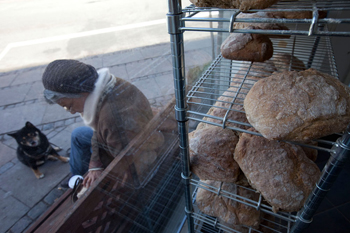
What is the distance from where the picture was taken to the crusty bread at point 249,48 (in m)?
0.81

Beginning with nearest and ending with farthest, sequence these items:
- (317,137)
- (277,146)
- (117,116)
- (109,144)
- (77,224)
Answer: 1. (317,137)
2. (277,146)
3. (77,224)
4. (117,116)
5. (109,144)

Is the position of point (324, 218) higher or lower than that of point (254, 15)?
lower

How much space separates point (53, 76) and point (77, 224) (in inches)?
29.3

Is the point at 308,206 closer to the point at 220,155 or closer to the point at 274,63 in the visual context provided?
the point at 220,155

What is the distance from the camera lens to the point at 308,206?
557 millimetres

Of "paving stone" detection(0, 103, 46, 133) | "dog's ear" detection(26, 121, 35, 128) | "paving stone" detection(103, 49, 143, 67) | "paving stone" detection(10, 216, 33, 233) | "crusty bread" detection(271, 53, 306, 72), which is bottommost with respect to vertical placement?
"paving stone" detection(10, 216, 33, 233)

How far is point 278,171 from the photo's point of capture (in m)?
0.60

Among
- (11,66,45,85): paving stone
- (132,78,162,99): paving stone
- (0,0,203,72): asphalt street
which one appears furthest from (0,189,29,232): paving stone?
(132,78,162,99): paving stone

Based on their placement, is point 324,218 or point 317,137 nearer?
Answer: point 317,137

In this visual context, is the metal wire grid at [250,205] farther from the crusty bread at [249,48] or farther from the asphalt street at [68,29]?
the asphalt street at [68,29]

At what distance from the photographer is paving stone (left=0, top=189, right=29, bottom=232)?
84cm

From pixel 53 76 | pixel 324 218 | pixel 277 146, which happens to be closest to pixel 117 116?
pixel 53 76

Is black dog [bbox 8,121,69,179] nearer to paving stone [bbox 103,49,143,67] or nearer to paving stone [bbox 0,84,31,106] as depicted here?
paving stone [bbox 0,84,31,106]

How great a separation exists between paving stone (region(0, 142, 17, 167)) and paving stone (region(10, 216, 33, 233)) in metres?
0.31
